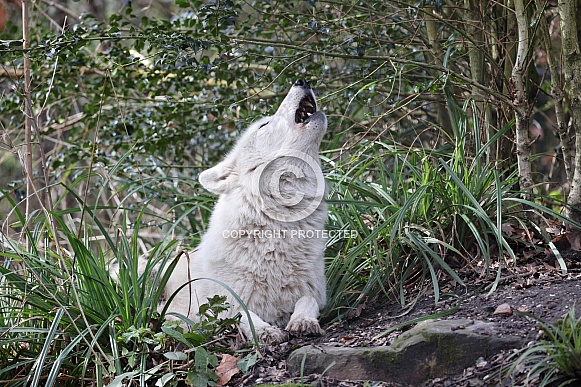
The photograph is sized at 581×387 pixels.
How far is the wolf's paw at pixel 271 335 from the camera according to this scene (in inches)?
138

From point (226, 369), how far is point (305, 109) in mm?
1877

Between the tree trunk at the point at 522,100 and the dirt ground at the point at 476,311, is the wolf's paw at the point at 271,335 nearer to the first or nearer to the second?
the dirt ground at the point at 476,311

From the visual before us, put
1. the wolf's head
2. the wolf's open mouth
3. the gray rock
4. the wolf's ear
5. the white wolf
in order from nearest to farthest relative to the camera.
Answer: the gray rock → the white wolf → the wolf's head → the wolf's ear → the wolf's open mouth

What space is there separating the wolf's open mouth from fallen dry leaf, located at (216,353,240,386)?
1651 mm

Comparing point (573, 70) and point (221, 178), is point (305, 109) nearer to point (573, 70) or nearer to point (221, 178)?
point (221, 178)

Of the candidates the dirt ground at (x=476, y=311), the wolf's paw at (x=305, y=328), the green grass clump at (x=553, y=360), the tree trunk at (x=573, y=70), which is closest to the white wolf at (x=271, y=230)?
the wolf's paw at (x=305, y=328)

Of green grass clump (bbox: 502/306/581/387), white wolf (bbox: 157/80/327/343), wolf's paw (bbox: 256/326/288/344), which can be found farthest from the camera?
white wolf (bbox: 157/80/327/343)

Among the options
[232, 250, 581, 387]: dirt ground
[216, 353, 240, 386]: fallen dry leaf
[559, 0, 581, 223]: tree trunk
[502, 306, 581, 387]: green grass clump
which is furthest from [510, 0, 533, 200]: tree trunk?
[216, 353, 240, 386]: fallen dry leaf

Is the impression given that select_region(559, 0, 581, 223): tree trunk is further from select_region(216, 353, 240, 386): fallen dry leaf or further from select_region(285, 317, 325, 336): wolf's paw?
select_region(216, 353, 240, 386): fallen dry leaf

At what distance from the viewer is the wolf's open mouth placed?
4.34 m

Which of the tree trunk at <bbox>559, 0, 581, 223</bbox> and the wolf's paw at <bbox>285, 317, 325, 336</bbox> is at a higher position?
the tree trunk at <bbox>559, 0, 581, 223</bbox>

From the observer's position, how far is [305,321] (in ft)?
11.8

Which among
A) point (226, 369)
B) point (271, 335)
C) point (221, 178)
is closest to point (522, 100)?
point (221, 178)

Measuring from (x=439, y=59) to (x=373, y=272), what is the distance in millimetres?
1712
